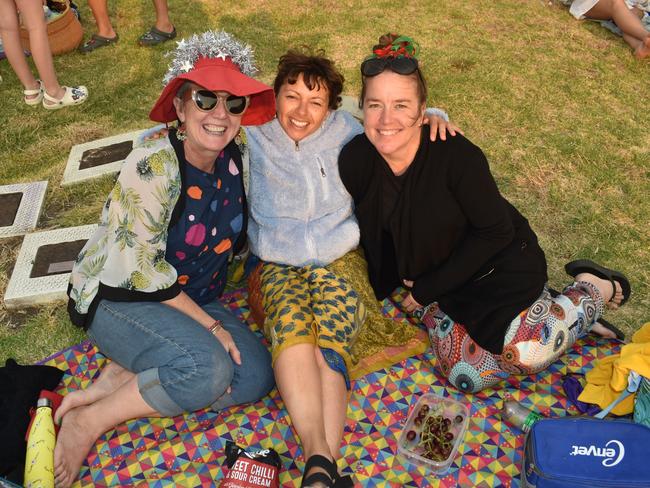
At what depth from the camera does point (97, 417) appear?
10.3 ft

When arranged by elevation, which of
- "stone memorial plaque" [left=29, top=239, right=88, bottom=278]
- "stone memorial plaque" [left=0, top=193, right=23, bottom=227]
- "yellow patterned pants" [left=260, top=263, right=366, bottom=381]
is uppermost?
"yellow patterned pants" [left=260, top=263, right=366, bottom=381]

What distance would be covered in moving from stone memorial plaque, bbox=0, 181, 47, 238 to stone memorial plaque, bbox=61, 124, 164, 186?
0.23 metres

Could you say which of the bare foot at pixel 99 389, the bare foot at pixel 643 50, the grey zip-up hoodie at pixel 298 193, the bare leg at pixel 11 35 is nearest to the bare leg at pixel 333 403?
the grey zip-up hoodie at pixel 298 193

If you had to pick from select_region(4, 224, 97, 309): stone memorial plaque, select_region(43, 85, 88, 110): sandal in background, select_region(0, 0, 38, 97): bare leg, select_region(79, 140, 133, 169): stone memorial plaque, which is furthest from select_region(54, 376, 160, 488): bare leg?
select_region(0, 0, 38, 97): bare leg

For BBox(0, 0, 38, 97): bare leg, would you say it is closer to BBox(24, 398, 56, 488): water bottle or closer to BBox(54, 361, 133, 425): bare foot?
BBox(54, 361, 133, 425): bare foot

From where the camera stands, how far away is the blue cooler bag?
271 cm

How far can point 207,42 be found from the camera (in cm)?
302

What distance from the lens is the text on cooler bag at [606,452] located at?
108 inches

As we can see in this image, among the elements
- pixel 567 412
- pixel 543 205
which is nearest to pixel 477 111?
pixel 543 205

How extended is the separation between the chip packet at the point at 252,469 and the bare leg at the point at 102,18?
575 centimetres

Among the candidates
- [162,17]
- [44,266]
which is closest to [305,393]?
[44,266]

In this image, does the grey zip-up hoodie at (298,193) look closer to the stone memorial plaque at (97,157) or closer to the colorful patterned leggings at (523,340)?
the colorful patterned leggings at (523,340)

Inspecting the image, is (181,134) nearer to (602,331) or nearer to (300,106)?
(300,106)

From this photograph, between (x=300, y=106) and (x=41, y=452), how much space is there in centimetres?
212
